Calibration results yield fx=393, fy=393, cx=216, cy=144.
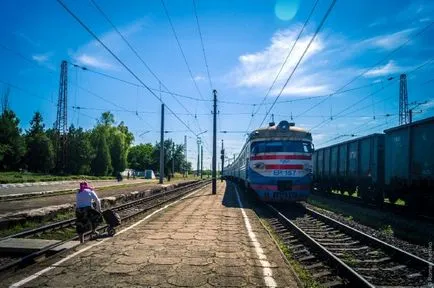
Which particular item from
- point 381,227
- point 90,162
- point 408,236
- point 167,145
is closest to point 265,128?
point 381,227

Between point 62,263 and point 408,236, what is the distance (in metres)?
8.32

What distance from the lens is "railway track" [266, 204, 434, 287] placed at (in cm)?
A: 611

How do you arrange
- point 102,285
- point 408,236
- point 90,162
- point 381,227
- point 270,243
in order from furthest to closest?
point 90,162, point 381,227, point 408,236, point 270,243, point 102,285

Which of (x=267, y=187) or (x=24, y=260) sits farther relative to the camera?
(x=267, y=187)

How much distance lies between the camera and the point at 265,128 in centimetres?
1788

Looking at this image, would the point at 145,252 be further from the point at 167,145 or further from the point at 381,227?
the point at 167,145

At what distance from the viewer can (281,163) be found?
54.6 ft

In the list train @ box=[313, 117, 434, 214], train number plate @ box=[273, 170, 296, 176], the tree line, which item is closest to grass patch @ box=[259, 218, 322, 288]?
train number plate @ box=[273, 170, 296, 176]

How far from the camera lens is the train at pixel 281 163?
54.2 ft

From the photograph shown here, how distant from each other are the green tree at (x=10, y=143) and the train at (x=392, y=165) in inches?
2046

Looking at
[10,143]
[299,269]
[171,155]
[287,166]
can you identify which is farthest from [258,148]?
[171,155]

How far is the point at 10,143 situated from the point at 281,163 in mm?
55952

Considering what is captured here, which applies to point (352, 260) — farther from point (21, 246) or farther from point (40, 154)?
point (40, 154)

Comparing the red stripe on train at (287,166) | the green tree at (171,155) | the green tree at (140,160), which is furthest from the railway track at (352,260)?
the green tree at (140,160)
